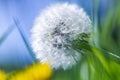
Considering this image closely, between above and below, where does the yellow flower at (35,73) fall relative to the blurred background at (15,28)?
below

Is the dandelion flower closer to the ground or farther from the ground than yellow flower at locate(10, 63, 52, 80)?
farther from the ground

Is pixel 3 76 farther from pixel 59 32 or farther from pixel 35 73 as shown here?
pixel 59 32

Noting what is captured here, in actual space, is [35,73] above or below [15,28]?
below

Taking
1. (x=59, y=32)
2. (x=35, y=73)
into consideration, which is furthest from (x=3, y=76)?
(x=59, y=32)

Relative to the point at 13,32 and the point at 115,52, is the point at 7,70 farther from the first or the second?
the point at 115,52
